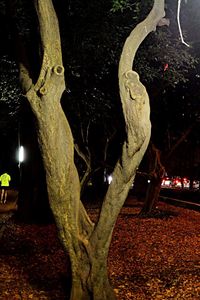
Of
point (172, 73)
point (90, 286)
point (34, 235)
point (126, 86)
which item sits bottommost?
point (34, 235)

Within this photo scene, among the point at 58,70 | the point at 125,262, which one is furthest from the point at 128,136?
the point at 125,262

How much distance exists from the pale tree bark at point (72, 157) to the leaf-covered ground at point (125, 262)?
0.63 meters

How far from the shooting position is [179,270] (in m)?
9.89

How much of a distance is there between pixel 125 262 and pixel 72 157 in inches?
205

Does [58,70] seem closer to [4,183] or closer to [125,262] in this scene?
[125,262]

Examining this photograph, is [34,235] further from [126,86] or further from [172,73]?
[126,86]

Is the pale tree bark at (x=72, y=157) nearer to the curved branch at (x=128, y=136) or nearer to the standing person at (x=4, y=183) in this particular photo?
the curved branch at (x=128, y=136)

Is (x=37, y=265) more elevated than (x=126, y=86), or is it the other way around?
(x=126, y=86)

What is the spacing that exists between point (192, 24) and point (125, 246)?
6880 millimetres

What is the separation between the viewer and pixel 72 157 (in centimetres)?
661

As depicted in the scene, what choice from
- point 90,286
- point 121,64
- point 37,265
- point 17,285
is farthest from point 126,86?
point 37,265

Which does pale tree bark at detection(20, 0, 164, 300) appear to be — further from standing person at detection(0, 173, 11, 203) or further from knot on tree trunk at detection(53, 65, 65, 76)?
standing person at detection(0, 173, 11, 203)

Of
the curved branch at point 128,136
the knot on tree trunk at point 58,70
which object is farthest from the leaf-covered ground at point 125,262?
the knot on tree trunk at point 58,70

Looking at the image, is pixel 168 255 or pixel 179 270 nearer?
pixel 179 270
